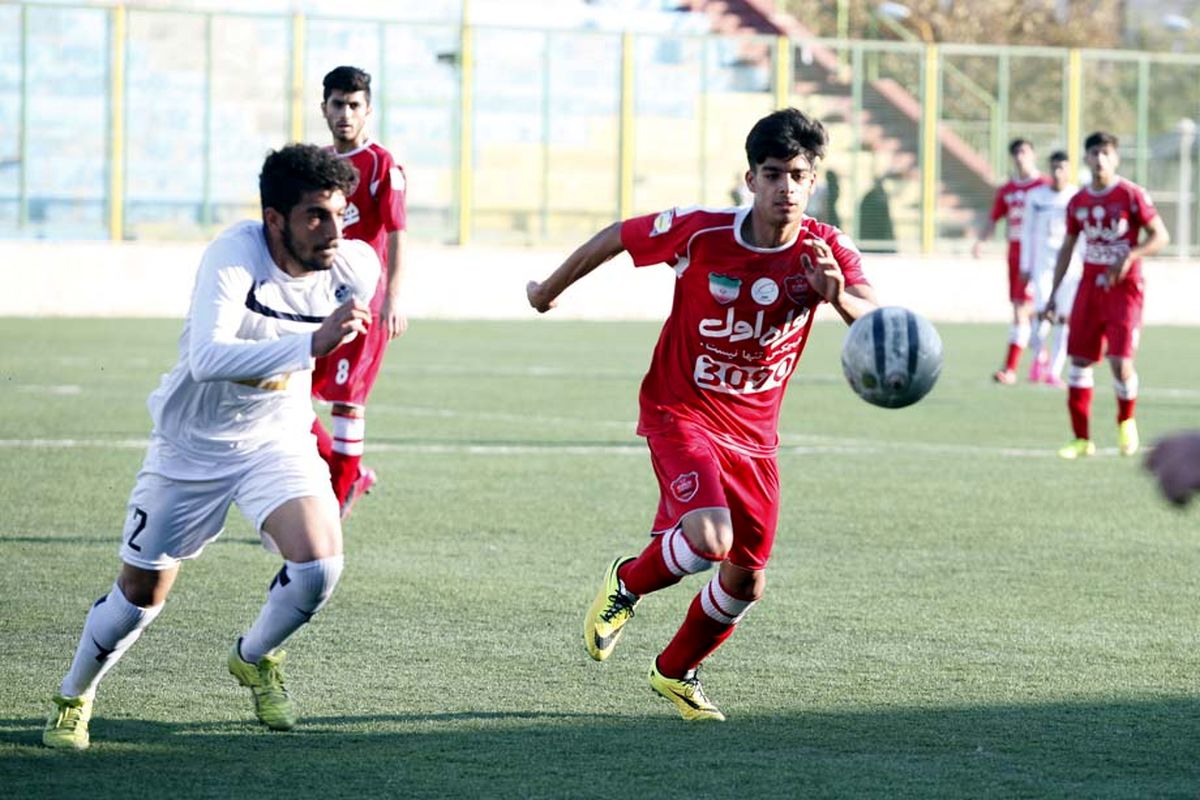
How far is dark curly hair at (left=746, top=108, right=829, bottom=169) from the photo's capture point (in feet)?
19.8

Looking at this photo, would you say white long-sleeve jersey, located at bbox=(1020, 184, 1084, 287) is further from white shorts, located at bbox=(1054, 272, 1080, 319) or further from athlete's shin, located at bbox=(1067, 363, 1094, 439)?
athlete's shin, located at bbox=(1067, 363, 1094, 439)

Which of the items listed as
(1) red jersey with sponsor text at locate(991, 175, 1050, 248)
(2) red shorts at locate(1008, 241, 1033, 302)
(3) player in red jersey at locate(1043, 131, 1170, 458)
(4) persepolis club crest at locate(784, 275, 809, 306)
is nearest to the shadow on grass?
(4) persepolis club crest at locate(784, 275, 809, 306)

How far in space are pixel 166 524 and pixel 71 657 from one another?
1.33m

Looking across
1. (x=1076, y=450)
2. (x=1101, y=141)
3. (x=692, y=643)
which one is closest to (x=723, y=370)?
(x=692, y=643)

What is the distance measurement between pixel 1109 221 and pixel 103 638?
31.9 ft

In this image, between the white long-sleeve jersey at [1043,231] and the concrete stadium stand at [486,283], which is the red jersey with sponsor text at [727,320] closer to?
the white long-sleeve jersey at [1043,231]

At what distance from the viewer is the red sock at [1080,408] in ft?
44.0

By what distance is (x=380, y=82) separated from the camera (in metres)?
31.0

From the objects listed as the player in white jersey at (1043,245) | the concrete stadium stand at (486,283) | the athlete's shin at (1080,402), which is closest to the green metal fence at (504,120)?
the concrete stadium stand at (486,283)

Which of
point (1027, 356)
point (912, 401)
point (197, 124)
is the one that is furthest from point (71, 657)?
point (197, 124)

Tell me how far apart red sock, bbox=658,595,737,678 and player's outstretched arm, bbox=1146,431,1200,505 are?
2.79 m

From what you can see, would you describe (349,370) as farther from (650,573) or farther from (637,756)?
(637,756)

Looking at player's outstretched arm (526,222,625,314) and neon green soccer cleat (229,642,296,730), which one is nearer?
neon green soccer cleat (229,642,296,730)

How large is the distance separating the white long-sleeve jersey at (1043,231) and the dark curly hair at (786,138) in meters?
14.7
